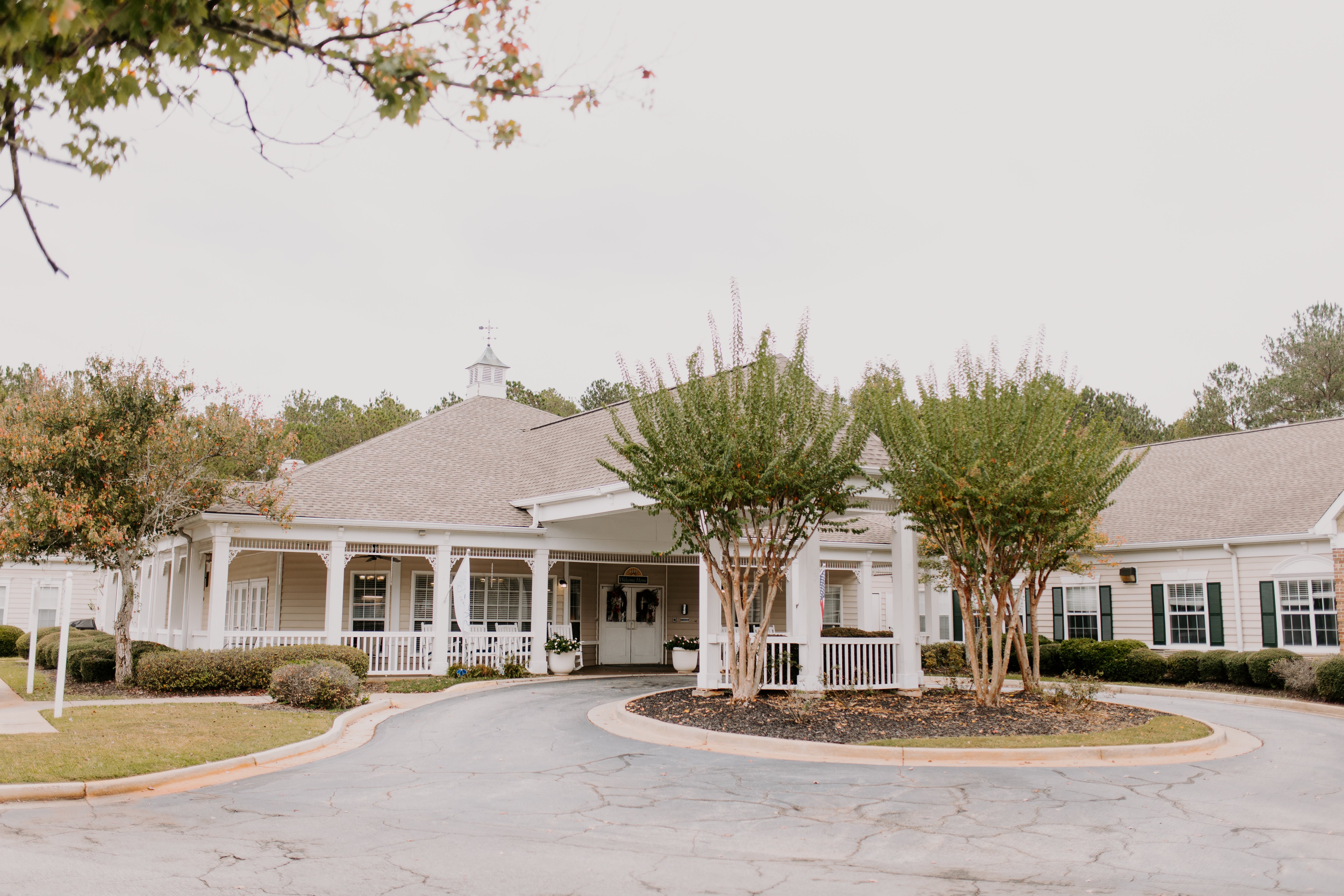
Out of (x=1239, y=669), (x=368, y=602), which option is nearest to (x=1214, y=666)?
(x=1239, y=669)

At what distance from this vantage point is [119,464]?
17.8 m

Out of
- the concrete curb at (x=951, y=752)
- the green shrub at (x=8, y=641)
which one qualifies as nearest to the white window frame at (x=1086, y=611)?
the concrete curb at (x=951, y=752)

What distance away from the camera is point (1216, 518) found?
23.4 meters

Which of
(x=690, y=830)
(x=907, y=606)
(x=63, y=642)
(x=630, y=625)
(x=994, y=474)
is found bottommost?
(x=690, y=830)

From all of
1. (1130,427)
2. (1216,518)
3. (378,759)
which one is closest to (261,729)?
(378,759)

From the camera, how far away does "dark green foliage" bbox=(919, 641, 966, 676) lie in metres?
22.2

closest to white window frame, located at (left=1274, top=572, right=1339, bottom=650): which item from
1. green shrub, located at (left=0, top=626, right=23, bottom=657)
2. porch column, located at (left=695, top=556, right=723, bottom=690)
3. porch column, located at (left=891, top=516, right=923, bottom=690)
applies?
porch column, located at (left=891, top=516, right=923, bottom=690)

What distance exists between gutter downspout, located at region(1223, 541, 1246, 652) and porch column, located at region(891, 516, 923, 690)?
9322 mm

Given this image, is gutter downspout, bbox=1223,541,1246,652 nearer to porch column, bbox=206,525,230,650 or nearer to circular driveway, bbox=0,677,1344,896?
circular driveway, bbox=0,677,1344,896

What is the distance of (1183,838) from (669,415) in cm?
876

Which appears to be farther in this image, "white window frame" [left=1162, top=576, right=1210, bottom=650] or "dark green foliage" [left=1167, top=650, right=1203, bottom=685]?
"white window frame" [left=1162, top=576, right=1210, bottom=650]

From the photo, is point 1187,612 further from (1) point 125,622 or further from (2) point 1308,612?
(1) point 125,622

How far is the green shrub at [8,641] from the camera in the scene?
3300cm

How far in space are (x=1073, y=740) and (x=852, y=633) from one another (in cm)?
1237
